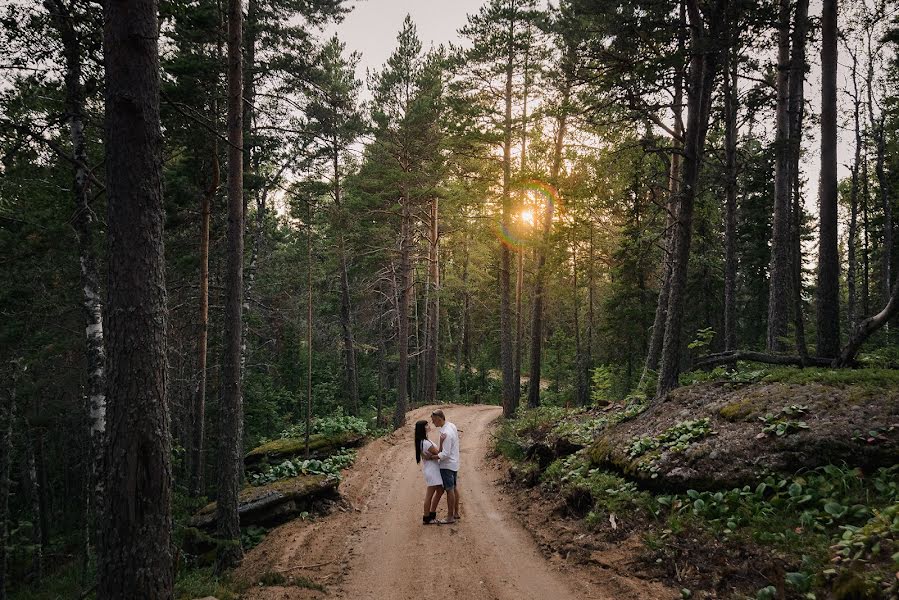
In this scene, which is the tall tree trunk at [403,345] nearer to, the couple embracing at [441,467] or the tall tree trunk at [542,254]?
the tall tree trunk at [542,254]

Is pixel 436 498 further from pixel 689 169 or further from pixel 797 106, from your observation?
pixel 797 106

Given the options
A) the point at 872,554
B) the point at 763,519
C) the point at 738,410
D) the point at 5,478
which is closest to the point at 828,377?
the point at 738,410

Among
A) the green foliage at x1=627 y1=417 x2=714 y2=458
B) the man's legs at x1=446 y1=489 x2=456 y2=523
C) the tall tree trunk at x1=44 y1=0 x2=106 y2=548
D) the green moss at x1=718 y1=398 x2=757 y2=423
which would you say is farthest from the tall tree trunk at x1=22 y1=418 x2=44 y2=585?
the green moss at x1=718 y1=398 x2=757 y2=423

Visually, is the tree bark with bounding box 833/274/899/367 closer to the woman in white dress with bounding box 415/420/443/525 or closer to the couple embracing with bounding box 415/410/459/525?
the couple embracing with bounding box 415/410/459/525

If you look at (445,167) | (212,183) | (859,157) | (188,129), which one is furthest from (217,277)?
(859,157)

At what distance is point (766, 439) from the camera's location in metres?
6.38

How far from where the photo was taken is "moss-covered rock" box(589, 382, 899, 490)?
5766mm

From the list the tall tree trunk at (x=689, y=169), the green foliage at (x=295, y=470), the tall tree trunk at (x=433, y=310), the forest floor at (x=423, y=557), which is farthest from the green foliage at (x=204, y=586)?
the tall tree trunk at (x=433, y=310)

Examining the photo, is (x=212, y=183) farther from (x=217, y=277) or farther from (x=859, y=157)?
(x=859, y=157)

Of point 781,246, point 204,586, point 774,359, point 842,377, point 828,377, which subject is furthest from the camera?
point 781,246

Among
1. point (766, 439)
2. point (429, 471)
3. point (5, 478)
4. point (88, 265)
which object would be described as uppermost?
point (88, 265)

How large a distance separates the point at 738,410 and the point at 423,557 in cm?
554

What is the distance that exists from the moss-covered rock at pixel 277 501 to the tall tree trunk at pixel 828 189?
11.3 m

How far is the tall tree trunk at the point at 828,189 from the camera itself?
9.37 metres
